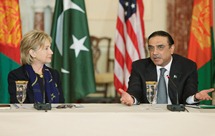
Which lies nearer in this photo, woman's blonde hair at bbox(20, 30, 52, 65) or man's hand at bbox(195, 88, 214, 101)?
man's hand at bbox(195, 88, 214, 101)

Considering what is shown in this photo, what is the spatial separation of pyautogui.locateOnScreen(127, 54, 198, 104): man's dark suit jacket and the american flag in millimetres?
1892

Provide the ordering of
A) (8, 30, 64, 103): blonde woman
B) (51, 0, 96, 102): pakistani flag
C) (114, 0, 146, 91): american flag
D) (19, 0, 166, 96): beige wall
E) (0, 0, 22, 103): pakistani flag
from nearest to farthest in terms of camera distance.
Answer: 1. (8, 30, 64, 103): blonde woman
2. (0, 0, 22, 103): pakistani flag
3. (51, 0, 96, 102): pakistani flag
4. (114, 0, 146, 91): american flag
5. (19, 0, 166, 96): beige wall

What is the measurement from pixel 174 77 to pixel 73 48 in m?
2.14

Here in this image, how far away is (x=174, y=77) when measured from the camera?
3.79 meters

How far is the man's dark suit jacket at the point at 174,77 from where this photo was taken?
12.3 ft

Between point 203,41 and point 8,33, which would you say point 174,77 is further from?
point 8,33

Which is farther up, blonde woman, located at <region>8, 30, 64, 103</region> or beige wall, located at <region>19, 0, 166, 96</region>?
beige wall, located at <region>19, 0, 166, 96</region>

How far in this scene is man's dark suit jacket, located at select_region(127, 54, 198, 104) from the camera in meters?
3.75
